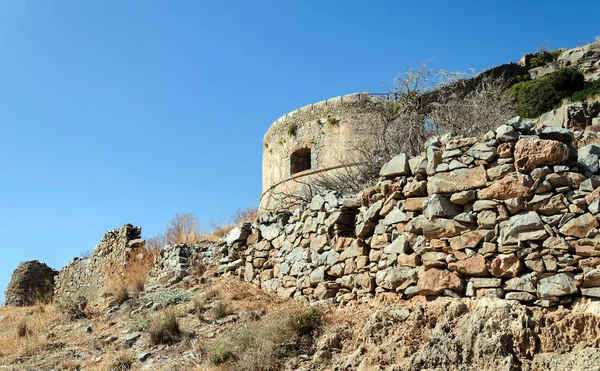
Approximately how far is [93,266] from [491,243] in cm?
1271

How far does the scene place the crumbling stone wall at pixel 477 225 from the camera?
4645 mm

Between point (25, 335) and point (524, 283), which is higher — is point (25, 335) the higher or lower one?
the lower one

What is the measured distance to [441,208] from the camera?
5395 mm

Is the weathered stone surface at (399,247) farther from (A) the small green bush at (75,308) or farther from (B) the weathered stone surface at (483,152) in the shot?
(A) the small green bush at (75,308)

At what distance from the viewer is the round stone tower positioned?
15.7 metres

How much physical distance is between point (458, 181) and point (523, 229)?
2.68ft

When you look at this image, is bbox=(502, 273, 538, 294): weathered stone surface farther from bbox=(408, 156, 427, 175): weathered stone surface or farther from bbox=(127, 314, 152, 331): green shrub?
bbox=(127, 314, 152, 331): green shrub

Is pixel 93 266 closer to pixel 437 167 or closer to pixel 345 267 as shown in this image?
pixel 345 267

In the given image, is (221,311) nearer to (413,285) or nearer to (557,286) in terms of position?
(413,285)

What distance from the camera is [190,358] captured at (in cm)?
612

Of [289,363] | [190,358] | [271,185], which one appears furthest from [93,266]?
[289,363]

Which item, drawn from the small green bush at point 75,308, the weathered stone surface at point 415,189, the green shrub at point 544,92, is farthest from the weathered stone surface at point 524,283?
the green shrub at point 544,92

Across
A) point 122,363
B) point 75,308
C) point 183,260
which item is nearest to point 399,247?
point 122,363

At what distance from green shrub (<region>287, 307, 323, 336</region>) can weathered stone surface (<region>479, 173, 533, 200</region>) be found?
2.19 meters
